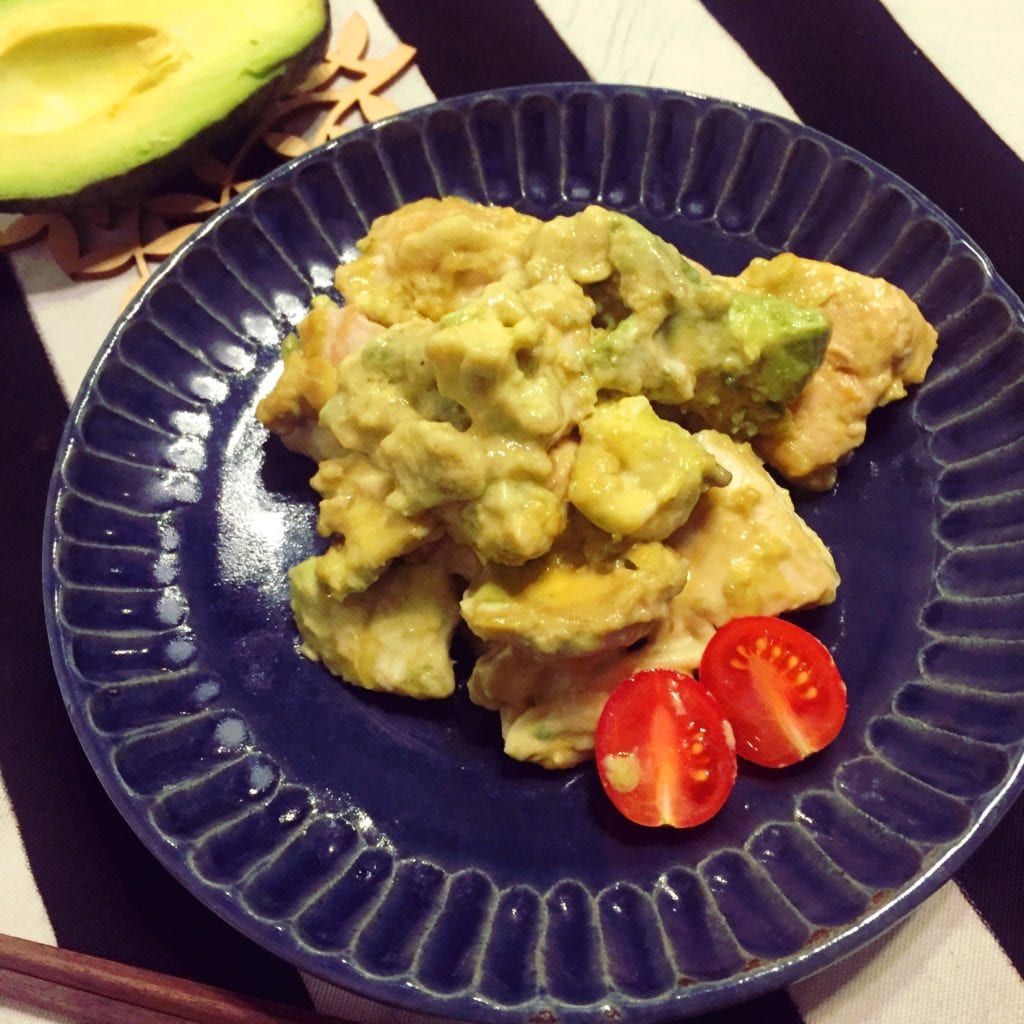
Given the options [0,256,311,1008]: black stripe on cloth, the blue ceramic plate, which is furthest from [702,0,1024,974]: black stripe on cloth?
[0,256,311,1008]: black stripe on cloth

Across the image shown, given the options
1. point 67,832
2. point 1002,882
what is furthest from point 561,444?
point 67,832

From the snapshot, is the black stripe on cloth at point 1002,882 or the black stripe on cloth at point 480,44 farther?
the black stripe on cloth at point 480,44

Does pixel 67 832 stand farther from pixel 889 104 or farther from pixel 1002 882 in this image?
pixel 889 104

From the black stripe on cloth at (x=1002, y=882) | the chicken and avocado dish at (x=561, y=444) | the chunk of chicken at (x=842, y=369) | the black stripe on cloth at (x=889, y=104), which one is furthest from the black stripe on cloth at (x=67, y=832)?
the black stripe on cloth at (x=889, y=104)

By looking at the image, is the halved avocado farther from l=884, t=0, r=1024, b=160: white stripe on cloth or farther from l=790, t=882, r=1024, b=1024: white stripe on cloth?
l=790, t=882, r=1024, b=1024: white stripe on cloth

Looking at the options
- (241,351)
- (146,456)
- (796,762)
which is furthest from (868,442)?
(146,456)

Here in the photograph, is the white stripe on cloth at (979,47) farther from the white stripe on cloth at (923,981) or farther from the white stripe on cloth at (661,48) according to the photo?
the white stripe on cloth at (923,981)
